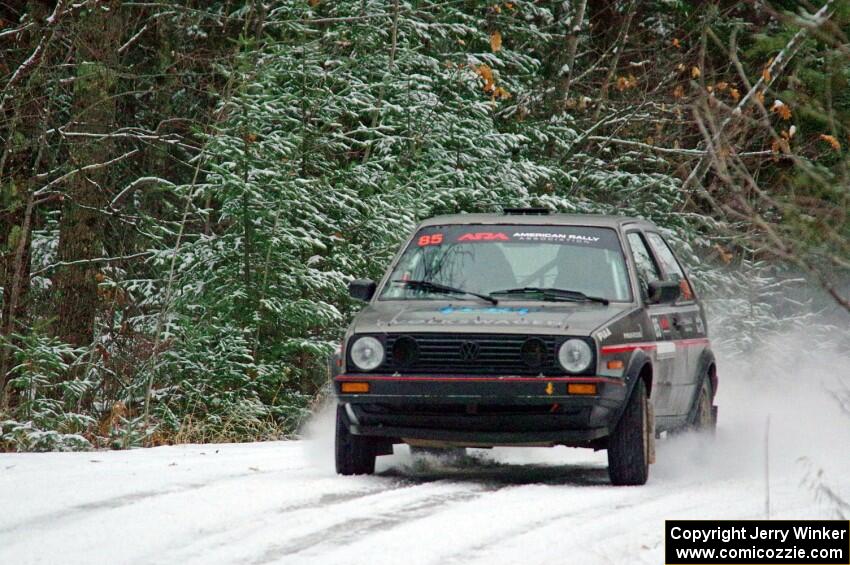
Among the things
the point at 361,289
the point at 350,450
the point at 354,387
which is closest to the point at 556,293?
the point at 361,289

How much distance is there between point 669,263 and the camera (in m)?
11.2

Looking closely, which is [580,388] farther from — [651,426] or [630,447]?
[651,426]

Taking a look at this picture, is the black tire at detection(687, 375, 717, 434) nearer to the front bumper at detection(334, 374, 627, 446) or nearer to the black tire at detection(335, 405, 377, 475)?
the front bumper at detection(334, 374, 627, 446)

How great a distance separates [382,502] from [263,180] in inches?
272

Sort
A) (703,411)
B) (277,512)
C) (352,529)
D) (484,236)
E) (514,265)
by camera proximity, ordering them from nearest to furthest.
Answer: (352,529), (277,512), (514,265), (484,236), (703,411)

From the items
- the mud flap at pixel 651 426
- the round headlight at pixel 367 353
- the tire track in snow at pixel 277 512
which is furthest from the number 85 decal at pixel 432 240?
the mud flap at pixel 651 426

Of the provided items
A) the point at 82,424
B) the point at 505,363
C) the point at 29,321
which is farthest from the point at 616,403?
the point at 29,321

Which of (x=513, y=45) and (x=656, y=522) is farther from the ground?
(x=513, y=45)

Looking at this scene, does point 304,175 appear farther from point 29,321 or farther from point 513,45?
point 513,45

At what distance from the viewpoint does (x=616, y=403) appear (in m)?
8.57

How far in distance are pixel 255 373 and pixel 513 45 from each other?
27.2ft

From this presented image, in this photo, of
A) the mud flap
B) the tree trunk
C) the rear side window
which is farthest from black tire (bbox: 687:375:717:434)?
the tree trunk

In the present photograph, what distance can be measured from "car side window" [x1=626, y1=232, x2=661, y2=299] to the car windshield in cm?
19

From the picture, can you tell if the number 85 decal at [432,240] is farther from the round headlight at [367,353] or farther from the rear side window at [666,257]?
the rear side window at [666,257]
